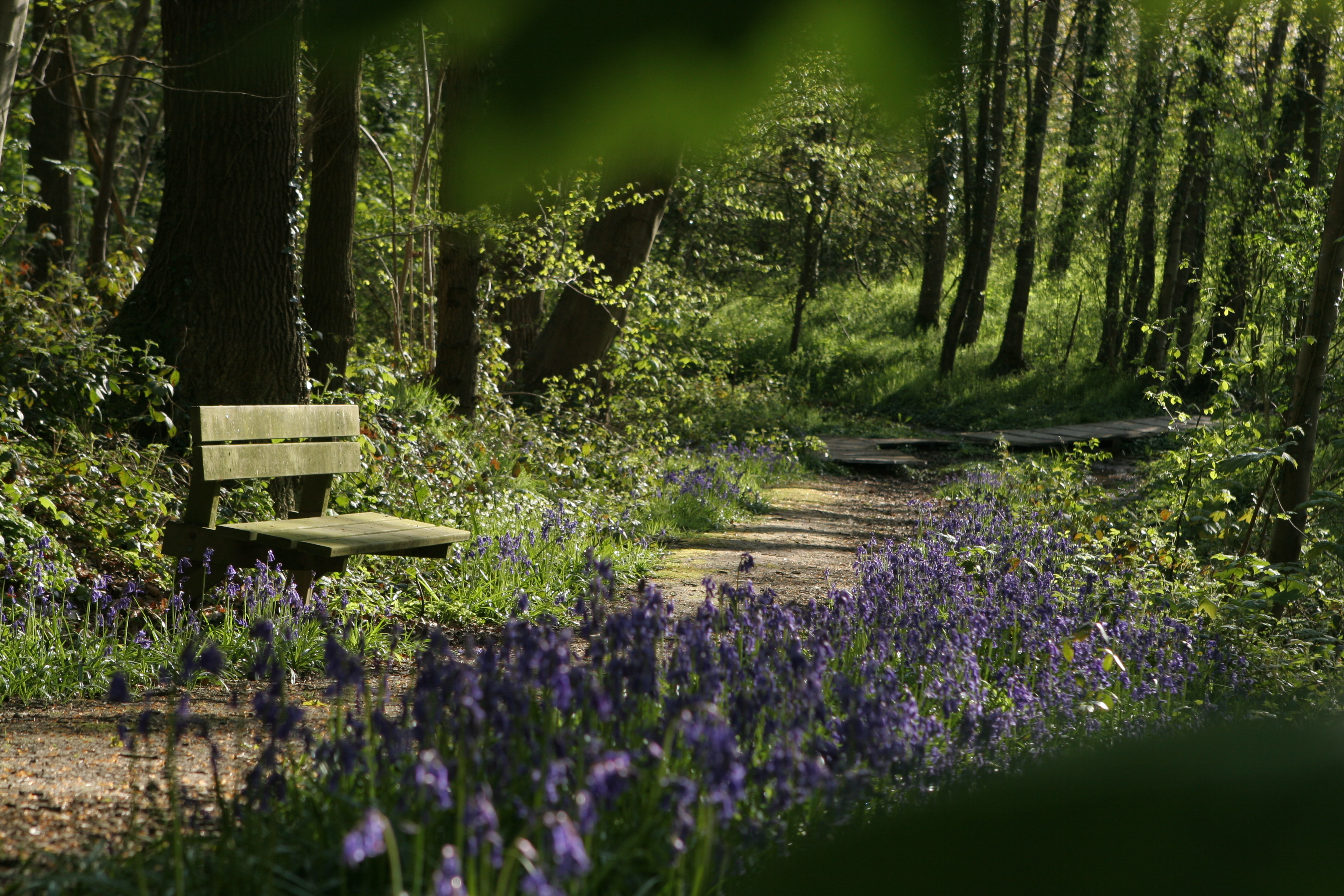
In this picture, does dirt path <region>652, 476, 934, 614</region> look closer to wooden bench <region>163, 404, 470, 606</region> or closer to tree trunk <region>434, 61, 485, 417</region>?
wooden bench <region>163, 404, 470, 606</region>

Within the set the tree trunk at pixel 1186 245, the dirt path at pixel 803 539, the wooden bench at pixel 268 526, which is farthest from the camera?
the tree trunk at pixel 1186 245

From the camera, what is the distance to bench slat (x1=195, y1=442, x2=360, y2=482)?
409cm

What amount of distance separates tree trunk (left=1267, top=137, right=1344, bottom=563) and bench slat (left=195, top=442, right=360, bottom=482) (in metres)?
3.83

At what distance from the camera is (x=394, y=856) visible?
4.43ft

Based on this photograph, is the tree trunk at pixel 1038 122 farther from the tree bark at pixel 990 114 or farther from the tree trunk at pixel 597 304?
the tree trunk at pixel 597 304

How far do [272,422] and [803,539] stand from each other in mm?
4248

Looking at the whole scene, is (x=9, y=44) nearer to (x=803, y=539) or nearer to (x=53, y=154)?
(x=803, y=539)

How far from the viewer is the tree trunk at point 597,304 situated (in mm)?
10234

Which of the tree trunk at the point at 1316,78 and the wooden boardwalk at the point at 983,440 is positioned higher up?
the tree trunk at the point at 1316,78

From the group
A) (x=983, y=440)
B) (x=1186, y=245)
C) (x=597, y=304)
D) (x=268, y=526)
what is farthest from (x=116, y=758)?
(x=1186, y=245)

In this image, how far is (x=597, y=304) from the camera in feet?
33.0

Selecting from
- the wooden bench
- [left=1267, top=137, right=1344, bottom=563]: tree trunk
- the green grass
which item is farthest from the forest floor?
the green grass

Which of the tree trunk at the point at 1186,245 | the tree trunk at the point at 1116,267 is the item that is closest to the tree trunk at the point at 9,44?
the tree trunk at the point at 1186,245

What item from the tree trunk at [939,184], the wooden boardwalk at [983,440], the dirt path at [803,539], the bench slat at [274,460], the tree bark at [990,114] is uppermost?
the tree bark at [990,114]
